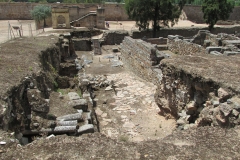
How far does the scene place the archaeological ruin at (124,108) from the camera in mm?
4352

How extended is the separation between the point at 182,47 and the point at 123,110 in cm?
1050

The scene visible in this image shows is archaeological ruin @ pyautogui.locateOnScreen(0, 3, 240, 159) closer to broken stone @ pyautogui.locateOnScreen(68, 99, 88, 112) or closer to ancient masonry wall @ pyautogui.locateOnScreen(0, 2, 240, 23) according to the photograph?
broken stone @ pyautogui.locateOnScreen(68, 99, 88, 112)

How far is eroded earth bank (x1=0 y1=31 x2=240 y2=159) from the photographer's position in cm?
434

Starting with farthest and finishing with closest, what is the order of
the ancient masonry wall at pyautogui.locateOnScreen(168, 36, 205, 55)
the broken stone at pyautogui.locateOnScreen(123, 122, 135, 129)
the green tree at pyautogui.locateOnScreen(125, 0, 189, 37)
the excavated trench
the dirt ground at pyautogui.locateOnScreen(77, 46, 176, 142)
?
the green tree at pyautogui.locateOnScreen(125, 0, 189, 37) → the ancient masonry wall at pyautogui.locateOnScreen(168, 36, 205, 55) → the broken stone at pyautogui.locateOnScreen(123, 122, 135, 129) → the dirt ground at pyautogui.locateOnScreen(77, 46, 176, 142) → the excavated trench

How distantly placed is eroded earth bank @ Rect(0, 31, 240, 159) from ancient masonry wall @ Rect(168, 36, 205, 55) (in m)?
4.86

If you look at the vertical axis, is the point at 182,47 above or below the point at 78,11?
below

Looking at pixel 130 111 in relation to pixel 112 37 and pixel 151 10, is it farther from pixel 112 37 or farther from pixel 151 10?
pixel 151 10

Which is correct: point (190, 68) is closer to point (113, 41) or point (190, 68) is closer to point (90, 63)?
point (90, 63)

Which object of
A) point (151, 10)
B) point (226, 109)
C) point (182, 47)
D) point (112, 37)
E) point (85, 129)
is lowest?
point (85, 129)

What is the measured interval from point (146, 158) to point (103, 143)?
91 centimetres

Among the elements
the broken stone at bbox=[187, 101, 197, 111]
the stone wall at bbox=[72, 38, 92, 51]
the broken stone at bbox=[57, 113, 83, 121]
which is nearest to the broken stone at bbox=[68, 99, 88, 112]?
the broken stone at bbox=[57, 113, 83, 121]

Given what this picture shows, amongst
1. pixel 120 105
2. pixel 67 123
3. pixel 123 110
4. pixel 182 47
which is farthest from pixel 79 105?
pixel 182 47

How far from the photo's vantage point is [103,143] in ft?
14.7

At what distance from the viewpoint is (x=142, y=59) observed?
581 inches
